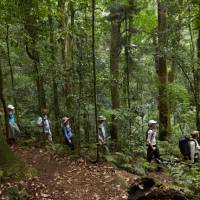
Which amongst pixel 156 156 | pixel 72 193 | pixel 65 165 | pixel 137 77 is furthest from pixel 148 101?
pixel 72 193

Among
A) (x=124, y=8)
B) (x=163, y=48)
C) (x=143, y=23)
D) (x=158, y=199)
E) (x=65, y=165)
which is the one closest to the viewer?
(x=158, y=199)

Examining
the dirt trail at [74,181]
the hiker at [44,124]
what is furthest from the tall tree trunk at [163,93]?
the dirt trail at [74,181]

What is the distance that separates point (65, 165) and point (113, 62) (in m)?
9.16

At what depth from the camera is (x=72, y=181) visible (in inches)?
383

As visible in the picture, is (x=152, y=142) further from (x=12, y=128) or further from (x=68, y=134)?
(x=12, y=128)

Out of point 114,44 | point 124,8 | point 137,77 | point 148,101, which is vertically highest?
point 124,8

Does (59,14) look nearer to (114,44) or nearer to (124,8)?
(124,8)

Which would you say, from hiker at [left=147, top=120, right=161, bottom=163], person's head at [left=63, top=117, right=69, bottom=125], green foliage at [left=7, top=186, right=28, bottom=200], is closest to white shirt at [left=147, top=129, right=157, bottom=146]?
hiker at [left=147, top=120, right=161, bottom=163]

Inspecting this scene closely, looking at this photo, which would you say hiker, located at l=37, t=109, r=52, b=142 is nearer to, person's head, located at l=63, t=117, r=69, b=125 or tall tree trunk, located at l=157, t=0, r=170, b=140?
person's head, located at l=63, t=117, r=69, b=125

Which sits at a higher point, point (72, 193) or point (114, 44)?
point (114, 44)

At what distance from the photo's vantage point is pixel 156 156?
13734 mm

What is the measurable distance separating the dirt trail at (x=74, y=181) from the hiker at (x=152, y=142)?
2408 mm

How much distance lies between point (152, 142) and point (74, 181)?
4.44 metres

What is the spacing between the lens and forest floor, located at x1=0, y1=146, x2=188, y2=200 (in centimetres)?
844
